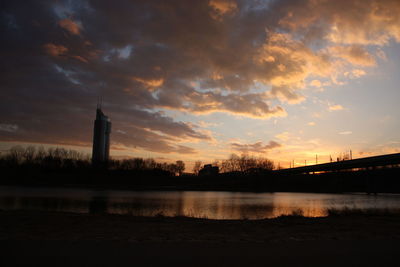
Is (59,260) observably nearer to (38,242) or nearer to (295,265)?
(38,242)

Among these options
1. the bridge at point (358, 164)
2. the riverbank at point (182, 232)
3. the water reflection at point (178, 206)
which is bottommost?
the water reflection at point (178, 206)

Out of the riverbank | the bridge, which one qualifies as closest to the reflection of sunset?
the riverbank

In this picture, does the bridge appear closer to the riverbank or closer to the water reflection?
the water reflection

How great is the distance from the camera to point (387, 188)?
134m

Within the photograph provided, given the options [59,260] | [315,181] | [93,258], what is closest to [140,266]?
[93,258]

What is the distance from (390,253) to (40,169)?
626ft

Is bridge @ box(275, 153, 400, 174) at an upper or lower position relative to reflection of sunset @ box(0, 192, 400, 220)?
upper

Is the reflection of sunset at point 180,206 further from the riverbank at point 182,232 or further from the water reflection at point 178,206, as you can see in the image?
the riverbank at point 182,232

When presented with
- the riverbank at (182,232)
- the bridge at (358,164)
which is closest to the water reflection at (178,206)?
the riverbank at (182,232)

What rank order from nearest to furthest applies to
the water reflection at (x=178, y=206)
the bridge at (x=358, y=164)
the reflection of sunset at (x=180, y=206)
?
1. the reflection of sunset at (x=180, y=206)
2. the water reflection at (x=178, y=206)
3. the bridge at (x=358, y=164)

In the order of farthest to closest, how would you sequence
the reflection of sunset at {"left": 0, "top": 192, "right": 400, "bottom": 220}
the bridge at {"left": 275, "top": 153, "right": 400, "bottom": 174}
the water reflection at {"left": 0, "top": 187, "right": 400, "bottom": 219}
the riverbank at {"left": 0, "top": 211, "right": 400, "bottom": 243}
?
the bridge at {"left": 275, "top": 153, "right": 400, "bottom": 174} → the water reflection at {"left": 0, "top": 187, "right": 400, "bottom": 219} → the reflection of sunset at {"left": 0, "top": 192, "right": 400, "bottom": 220} → the riverbank at {"left": 0, "top": 211, "right": 400, "bottom": 243}

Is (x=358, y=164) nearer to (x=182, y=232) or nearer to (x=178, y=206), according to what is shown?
(x=178, y=206)

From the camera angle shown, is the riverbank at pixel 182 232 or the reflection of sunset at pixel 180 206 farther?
the reflection of sunset at pixel 180 206

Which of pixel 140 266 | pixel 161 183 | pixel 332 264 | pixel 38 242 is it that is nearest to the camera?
pixel 140 266
